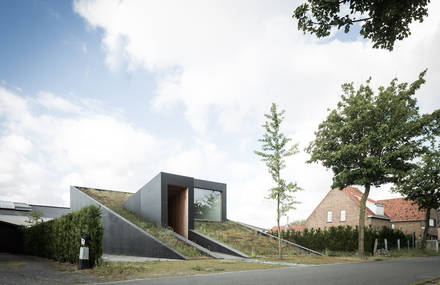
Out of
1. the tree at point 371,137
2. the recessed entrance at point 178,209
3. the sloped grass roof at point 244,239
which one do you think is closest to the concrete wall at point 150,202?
the recessed entrance at point 178,209

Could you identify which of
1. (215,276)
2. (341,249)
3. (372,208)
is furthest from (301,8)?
(372,208)

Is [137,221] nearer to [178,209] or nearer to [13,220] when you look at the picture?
[178,209]

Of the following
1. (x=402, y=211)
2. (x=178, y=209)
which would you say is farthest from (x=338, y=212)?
(x=178, y=209)

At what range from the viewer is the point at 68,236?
1298 cm

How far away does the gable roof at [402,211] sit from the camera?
134 feet

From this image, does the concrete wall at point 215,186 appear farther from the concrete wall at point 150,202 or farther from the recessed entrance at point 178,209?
the concrete wall at point 150,202

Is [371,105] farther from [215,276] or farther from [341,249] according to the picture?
[215,276]

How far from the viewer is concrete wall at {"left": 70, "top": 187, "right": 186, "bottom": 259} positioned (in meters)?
14.8

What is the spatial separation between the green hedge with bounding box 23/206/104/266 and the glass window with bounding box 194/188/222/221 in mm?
10439

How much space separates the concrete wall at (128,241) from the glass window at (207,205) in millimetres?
7249

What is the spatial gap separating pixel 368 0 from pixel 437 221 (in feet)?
172

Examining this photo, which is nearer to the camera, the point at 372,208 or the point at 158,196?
the point at 158,196

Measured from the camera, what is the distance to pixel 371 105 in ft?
63.8

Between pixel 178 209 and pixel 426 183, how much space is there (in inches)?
748
